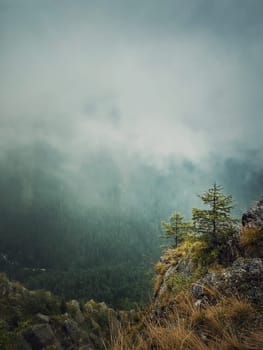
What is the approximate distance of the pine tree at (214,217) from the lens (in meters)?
15.0

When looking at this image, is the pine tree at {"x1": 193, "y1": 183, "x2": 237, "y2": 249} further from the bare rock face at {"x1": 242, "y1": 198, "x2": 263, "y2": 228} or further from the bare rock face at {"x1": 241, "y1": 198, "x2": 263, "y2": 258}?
the bare rock face at {"x1": 241, "y1": 198, "x2": 263, "y2": 258}

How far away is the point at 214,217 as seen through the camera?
15.0 m

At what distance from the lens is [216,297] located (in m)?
6.05

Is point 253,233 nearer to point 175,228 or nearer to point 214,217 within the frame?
point 214,217

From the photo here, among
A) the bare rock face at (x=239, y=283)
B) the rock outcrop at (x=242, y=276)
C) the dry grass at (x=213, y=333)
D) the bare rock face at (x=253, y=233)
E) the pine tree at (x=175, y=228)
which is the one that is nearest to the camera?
the dry grass at (x=213, y=333)

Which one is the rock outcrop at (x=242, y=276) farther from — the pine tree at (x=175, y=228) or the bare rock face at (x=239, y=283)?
the pine tree at (x=175, y=228)

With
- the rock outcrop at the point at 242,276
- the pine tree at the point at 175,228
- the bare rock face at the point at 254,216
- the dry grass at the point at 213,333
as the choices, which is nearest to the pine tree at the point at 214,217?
the bare rock face at the point at 254,216

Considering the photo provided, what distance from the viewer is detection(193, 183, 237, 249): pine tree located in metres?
15.0

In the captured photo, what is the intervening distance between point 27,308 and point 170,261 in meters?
87.2

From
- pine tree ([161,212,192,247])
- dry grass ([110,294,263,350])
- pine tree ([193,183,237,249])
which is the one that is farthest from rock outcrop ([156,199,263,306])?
pine tree ([161,212,192,247])

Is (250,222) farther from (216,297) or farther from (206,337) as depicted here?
(206,337)

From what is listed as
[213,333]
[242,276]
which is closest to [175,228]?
[242,276]

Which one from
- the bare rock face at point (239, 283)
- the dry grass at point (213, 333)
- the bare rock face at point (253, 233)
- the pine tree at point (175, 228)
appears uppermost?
the pine tree at point (175, 228)

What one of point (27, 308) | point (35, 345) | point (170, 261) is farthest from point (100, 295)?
point (170, 261)
